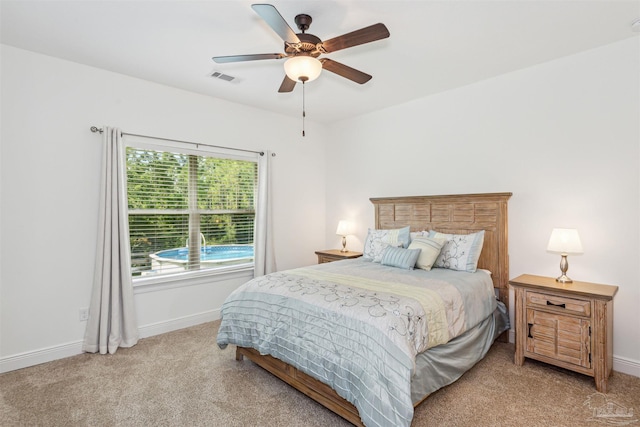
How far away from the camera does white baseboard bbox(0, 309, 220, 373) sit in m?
Result: 2.83

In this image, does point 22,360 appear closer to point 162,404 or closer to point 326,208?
point 162,404

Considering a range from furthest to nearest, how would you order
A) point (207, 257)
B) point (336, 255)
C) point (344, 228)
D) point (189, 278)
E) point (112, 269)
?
point (344, 228) → point (336, 255) → point (207, 257) → point (189, 278) → point (112, 269)

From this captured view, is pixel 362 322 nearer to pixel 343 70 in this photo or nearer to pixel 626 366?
pixel 343 70

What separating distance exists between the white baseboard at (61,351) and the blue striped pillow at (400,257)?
2.38 metres

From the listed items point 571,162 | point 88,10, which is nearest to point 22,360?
point 88,10

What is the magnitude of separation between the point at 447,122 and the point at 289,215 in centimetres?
243

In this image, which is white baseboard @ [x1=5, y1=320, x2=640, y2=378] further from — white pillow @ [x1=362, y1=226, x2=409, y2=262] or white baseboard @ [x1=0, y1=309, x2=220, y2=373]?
white pillow @ [x1=362, y1=226, x2=409, y2=262]

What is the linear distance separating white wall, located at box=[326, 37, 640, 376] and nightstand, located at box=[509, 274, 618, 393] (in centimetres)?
32

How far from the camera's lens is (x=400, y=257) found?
3295 mm

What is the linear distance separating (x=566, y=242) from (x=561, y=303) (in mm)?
494

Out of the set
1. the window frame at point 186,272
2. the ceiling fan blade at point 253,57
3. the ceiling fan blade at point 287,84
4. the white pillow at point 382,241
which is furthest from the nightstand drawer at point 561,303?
the window frame at point 186,272

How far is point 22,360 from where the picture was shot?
287 cm

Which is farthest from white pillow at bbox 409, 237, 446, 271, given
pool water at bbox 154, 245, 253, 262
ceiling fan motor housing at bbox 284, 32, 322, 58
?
pool water at bbox 154, 245, 253, 262

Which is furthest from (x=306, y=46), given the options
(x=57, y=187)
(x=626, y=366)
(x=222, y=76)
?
(x=626, y=366)
